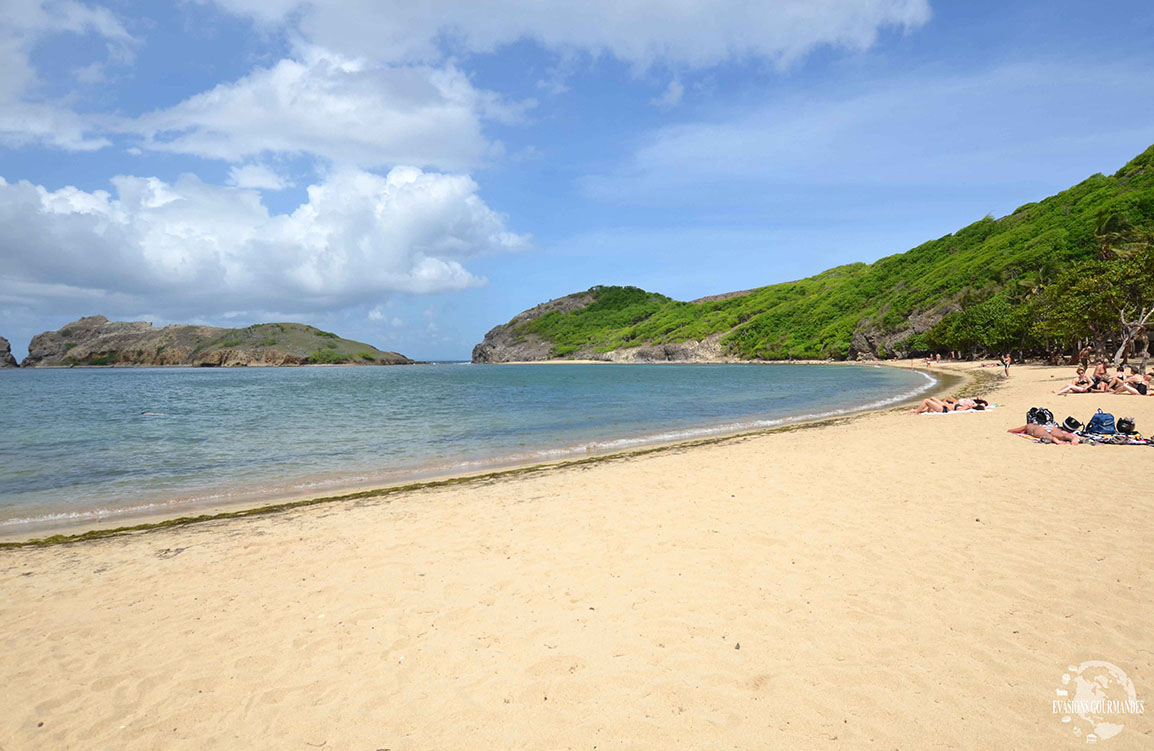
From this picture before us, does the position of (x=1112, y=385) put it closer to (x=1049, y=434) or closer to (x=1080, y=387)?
(x=1080, y=387)

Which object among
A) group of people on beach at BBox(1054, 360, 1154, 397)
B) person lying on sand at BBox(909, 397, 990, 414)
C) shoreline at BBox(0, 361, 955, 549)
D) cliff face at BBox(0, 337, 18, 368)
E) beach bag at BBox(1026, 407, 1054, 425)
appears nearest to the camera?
shoreline at BBox(0, 361, 955, 549)

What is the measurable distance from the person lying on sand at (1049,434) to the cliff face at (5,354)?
211 metres

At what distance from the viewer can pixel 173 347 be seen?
170 metres

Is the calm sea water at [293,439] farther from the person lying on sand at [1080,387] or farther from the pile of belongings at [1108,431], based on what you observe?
the pile of belongings at [1108,431]

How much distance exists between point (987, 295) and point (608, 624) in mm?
94774

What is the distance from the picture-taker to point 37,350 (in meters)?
163

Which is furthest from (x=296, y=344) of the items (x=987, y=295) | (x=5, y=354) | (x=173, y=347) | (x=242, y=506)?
(x=242, y=506)

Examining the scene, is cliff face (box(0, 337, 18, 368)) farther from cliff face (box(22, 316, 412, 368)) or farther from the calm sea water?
the calm sea water

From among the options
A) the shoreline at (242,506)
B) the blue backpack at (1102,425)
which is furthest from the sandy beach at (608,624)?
the blue backpack at (1102,425)

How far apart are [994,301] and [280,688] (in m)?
85.3

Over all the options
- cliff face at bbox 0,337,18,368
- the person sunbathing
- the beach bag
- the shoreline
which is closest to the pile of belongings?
the beach bag

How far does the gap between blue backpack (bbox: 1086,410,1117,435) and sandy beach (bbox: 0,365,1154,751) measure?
4518mm

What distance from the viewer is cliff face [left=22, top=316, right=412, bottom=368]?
164 m

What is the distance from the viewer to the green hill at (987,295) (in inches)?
1513
